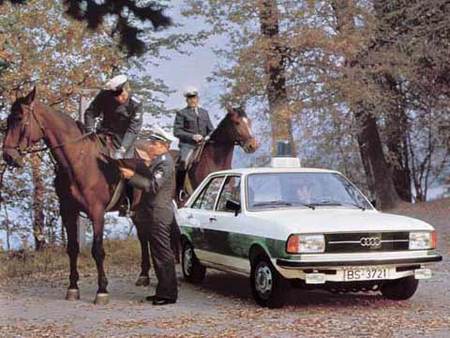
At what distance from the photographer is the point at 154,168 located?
11055 millimetres

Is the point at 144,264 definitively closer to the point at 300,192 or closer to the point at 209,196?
the point at 209,196

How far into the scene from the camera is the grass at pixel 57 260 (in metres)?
15.5

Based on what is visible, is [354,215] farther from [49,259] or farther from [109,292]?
[49,259]

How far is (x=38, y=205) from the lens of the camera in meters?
22.4

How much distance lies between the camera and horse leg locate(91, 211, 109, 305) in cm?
1133

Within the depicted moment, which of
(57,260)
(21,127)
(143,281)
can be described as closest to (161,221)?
(21,127)

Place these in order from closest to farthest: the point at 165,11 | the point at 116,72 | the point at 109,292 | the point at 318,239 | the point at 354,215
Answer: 1. the point at 165,11
2. the point at 318,239
3. the point at 354,215
4. the point at 109,292
5. the point at 116,72

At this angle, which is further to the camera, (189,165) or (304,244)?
(189,165)

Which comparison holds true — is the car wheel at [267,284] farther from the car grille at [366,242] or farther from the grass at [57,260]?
the grass at [57,260]

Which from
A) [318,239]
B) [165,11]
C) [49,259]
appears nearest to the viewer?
[165,11]

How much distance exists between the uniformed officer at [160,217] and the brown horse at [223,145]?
3.30m

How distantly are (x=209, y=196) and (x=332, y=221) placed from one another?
107 inches

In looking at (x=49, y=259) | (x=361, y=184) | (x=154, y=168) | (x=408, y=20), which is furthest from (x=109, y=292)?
(x=361, y=184)

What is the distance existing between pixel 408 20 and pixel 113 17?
19.2 m
